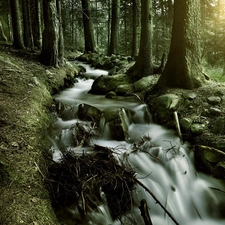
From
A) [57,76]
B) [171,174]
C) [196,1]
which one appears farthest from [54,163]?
[196,1]

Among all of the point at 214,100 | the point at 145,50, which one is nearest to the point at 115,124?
the point at 214,100

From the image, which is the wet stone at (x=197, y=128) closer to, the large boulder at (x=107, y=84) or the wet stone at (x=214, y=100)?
the wet stone at (x=214, y=100)

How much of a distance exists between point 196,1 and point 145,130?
3921 mm

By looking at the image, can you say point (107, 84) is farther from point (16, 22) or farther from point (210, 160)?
point (16, 22)

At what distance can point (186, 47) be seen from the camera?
6.33 m

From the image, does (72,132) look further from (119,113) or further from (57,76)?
(57,76)

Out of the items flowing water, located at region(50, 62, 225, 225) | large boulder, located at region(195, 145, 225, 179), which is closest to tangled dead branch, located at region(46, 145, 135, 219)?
flowing water, located at region(50, 62, 225, 225)

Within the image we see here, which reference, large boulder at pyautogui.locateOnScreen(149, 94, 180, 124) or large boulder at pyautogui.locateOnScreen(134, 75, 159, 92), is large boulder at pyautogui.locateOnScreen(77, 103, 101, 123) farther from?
large boulder at pyautogui.locateOnScreen(134, 75, 159, 92)

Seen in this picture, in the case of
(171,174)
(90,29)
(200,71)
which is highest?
(90,29)

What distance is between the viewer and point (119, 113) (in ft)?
18.2

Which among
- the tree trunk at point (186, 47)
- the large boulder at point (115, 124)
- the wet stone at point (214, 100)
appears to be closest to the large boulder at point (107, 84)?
the tree trunk at point (186, 47)

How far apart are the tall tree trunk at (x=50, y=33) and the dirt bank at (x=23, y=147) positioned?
179cm

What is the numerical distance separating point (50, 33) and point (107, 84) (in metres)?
2.80

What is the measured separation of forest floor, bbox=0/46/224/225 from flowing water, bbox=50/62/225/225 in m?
0.53
